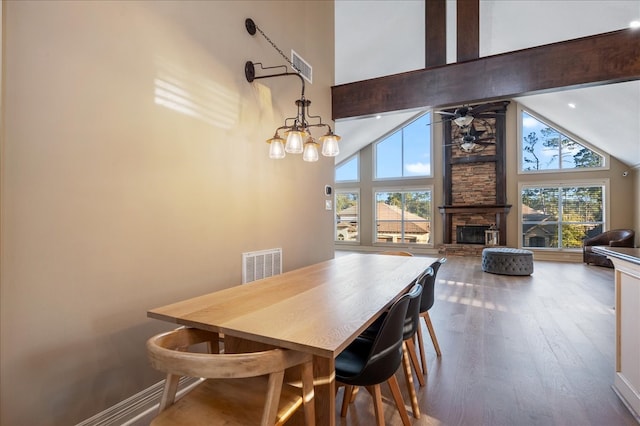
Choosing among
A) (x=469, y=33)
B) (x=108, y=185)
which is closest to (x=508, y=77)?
(x=469, y=33)

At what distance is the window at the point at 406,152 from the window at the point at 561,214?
271 centimetres

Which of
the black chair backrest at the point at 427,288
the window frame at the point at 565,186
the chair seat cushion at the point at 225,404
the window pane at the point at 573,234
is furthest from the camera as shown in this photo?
the window pane at the point at 573,234

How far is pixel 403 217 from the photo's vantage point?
30.3 ft

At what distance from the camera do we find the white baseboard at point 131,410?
1.52m

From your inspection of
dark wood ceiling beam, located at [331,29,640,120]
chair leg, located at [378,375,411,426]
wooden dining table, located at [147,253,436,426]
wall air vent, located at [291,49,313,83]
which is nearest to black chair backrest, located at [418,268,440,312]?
wooden dining table, located at [147,253,436,426]

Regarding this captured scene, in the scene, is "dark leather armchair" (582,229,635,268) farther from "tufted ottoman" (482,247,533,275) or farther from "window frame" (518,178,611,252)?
"tufted ottoman" (482,247,533,275)

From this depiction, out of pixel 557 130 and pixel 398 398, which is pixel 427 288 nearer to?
pixel 398 398

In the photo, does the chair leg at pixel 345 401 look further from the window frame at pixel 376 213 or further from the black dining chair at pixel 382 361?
the window frame at pixel 376 213

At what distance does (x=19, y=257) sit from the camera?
1.25m

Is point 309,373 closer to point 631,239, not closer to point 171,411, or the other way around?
point 171,411

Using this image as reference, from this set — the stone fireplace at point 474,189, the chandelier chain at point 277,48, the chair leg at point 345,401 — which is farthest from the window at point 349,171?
the chair leg at point 345,401

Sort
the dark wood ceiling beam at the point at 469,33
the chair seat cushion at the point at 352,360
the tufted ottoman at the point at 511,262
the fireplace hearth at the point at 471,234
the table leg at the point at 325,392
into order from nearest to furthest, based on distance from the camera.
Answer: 1. the table leg at the point at 325,392
2. the chair seat cushion at the point at 352,360
3. the dark wood ceiling beam at the point at 469,33
4. the tufted ottoman at the point at 511,262
5. the fireplace hearth at the point at 471,234

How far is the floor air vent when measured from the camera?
2.51m

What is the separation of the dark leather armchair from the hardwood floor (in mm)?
2339
